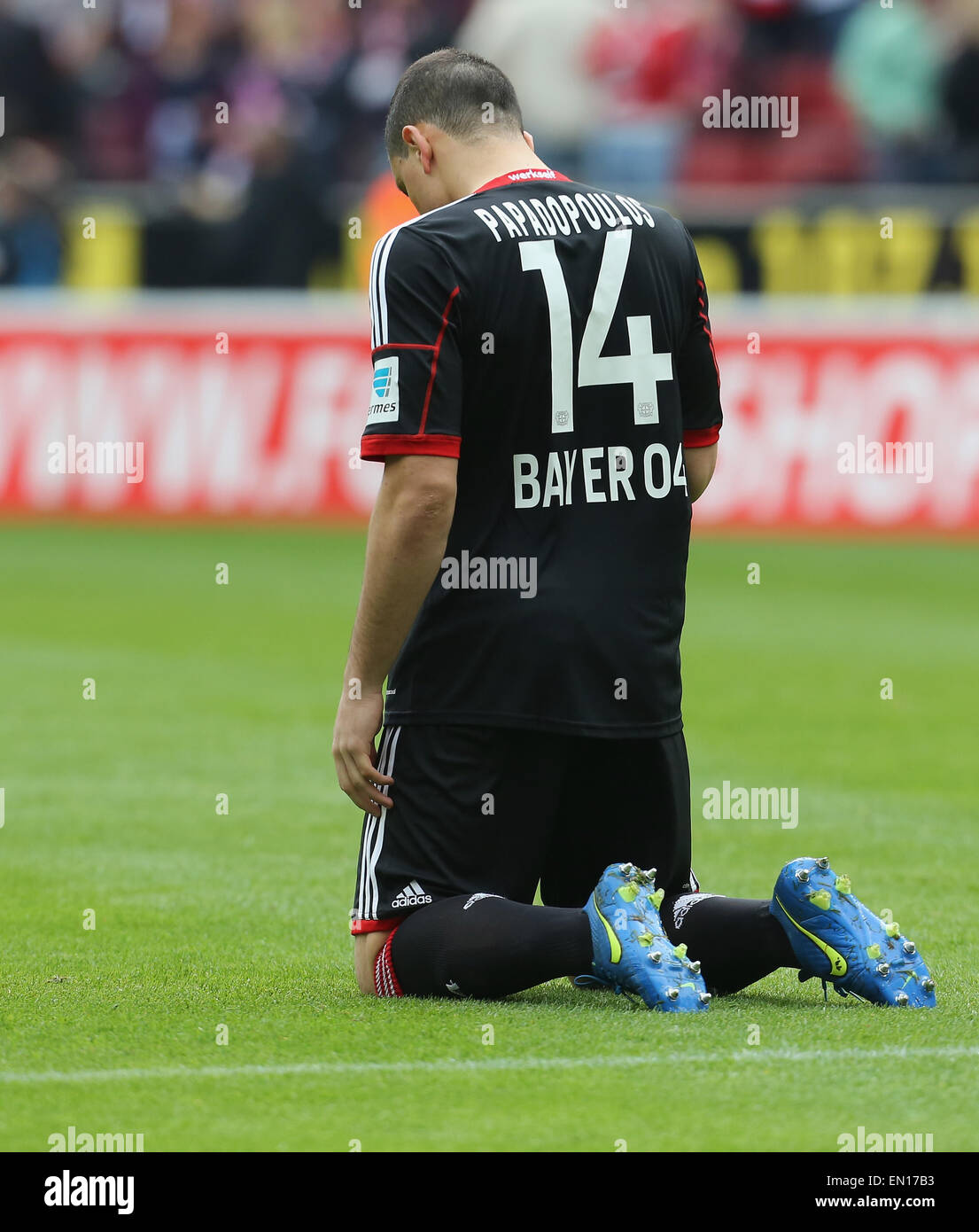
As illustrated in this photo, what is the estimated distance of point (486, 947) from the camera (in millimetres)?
5000

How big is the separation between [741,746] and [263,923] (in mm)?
3667

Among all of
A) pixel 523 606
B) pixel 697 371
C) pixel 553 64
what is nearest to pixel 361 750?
pixel 523 606

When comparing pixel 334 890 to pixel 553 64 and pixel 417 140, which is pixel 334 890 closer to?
pixel 417 140

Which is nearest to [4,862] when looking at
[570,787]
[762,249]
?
[570,787]

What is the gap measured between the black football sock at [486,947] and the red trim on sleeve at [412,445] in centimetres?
103

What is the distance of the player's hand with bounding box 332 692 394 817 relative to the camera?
5.08 metres

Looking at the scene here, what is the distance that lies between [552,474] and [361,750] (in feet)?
2.53

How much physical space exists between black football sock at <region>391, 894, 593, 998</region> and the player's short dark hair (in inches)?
70.5

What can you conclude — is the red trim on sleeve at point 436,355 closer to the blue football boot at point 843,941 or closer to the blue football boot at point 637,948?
the blue football boot at point 637,948

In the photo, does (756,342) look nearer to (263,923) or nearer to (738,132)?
(738,132)

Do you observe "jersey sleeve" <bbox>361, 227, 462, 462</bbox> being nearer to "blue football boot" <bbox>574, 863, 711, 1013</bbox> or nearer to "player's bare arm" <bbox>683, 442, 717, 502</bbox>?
"player's bare arm" <bbox>683, 442, 717, 502</bbox>

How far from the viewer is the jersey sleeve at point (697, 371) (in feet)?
17.9

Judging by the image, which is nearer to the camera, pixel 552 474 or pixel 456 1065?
pixel 456 1065

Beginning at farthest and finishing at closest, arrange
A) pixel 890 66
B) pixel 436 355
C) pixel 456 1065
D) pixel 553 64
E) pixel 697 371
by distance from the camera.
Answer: pixel 890 66 < pixel 553 64 < pixel 697 371 < pixel 436 355 < pixel 456 1065
